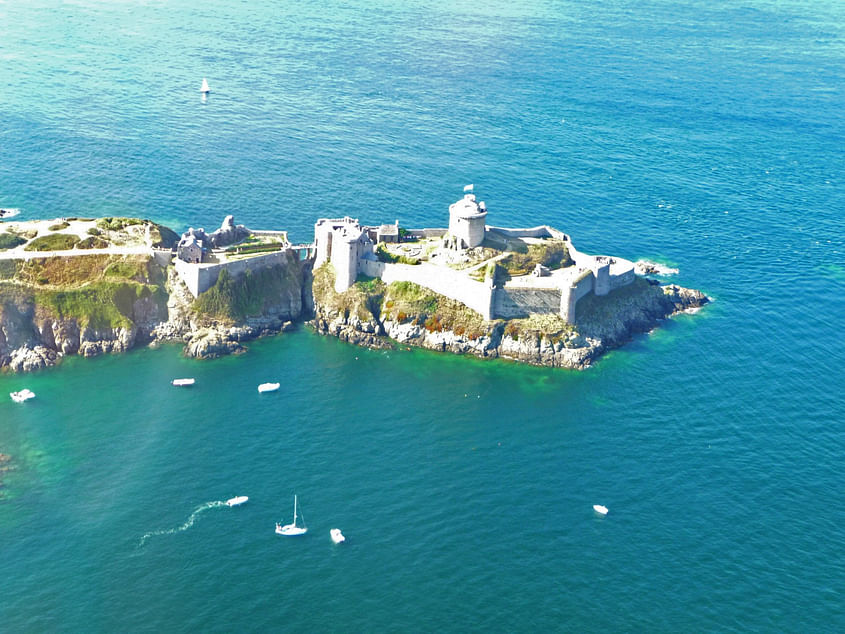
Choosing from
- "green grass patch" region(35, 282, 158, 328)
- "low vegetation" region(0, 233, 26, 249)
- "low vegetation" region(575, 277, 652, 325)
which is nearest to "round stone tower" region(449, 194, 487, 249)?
"low vegetation" region(575, 277, 652, 325)

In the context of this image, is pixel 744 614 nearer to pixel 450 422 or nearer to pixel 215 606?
pixel 450 422

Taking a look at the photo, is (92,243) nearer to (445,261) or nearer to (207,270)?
(207,270)

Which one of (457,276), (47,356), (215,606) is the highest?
(457,276)

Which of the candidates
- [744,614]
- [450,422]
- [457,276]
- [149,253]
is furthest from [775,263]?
[149,253]

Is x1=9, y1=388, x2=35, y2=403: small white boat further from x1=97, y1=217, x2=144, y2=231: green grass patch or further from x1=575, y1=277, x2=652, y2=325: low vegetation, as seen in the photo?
x1=575, y1=277, x2=652, y2=325: low vegetation

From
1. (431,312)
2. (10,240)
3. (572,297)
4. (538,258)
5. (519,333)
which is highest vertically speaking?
(538,258)

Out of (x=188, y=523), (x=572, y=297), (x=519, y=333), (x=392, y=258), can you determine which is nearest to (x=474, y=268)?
(x=519, y=333)

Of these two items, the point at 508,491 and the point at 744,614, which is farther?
the point at 508,491
